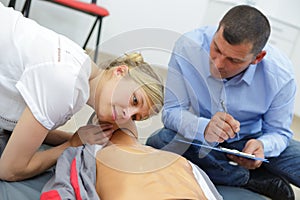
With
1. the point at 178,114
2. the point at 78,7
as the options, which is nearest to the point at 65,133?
the point at 178,114

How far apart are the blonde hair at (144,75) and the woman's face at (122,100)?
0.05ft

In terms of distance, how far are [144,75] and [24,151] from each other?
36 centimetres

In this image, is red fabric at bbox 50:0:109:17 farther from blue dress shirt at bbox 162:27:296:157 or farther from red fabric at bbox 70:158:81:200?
red fabric at bbox 70:158:81:200

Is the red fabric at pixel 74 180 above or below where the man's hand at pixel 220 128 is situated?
below

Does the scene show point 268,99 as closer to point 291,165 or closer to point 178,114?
point 291,165

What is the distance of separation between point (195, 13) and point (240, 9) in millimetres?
1613

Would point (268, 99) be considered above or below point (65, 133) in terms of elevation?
above

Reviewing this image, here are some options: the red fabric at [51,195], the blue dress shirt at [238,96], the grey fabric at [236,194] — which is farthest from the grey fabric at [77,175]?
the grey fabric at [236,194]

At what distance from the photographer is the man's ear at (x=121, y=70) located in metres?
1.05

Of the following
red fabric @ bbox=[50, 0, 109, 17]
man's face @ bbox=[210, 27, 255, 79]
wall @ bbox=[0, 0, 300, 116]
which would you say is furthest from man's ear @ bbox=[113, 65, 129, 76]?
wall @ bbox=[0, 0, 300, 116]

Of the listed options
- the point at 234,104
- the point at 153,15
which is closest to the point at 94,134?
the point at 234,104

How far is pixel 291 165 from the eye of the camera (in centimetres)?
162

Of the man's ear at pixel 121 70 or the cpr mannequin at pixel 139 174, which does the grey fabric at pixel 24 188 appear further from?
the man's ear at pixel 121 70

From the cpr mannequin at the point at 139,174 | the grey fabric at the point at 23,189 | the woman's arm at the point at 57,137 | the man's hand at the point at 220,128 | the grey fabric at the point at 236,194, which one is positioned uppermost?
the man's hand at the point at 220,128
